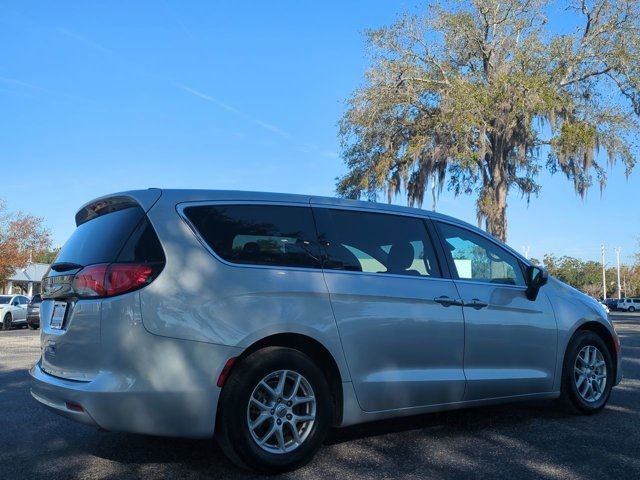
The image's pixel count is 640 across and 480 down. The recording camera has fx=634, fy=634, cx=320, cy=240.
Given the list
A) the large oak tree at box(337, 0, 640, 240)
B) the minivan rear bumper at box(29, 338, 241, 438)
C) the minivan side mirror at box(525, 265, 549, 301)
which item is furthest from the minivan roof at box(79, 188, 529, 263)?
the large oak tree at box(337, 0, 640, 240)

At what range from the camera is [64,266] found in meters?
4.44

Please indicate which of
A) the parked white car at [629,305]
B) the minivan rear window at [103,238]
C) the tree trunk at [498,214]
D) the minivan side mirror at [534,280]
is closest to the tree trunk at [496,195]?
the tree trunk at [498,214]

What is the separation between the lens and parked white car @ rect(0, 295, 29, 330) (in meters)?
26.9

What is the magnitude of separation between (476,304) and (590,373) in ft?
5.56

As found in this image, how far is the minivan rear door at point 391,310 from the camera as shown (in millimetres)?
4547

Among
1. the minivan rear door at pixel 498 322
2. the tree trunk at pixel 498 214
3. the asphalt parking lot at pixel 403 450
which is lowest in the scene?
the asphalt parking lot at pixel 403 450

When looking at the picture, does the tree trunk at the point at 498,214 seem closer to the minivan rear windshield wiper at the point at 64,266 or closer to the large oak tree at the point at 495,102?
the large oak tree at the point at 495,102

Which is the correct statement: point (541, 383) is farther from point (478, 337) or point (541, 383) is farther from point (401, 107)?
point (401, 107)

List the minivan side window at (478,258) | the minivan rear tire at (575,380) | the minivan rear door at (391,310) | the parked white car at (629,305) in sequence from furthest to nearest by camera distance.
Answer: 1. the parked white car at (629,305)
2. the minivan rear tire at (575,380)
3. the minivan side window at (478,258)
4. the minivan rear door at (391,310)

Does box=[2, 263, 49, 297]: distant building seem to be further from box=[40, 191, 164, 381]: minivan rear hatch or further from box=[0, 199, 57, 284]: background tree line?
box=[40, 191, 164, 381]: minivan rear hatch

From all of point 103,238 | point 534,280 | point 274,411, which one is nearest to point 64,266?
point 103,238

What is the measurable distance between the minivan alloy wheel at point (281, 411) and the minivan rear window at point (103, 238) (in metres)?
1.32

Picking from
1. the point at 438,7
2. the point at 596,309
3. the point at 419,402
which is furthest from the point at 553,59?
the point at 419,402

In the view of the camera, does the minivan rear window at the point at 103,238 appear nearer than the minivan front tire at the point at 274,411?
No
